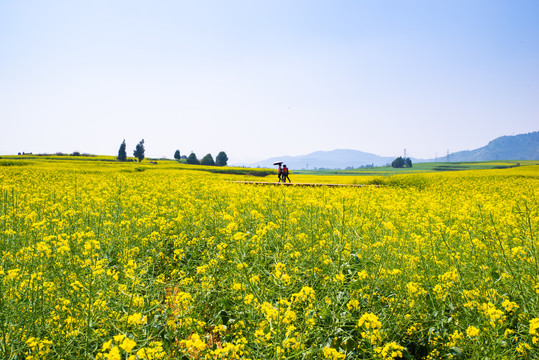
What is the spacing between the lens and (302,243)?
4.84 metres

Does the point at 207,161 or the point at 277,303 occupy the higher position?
the point at 207,161

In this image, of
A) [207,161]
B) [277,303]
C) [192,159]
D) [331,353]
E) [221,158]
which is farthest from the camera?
[221,158]

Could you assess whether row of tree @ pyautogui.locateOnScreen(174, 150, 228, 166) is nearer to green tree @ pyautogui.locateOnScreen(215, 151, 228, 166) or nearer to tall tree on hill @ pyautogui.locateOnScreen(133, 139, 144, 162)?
green tree @ pyautogui.locateOnScreen(215, 151, 228, 166)

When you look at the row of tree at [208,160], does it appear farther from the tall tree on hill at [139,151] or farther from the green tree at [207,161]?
the tall tree on hill at [139,151]

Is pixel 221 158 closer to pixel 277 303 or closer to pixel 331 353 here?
pixel 277 303


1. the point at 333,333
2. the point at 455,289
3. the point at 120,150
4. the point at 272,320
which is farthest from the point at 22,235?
the point at 120,150

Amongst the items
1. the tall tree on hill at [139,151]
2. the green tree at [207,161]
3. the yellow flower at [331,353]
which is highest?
the tall tree on hill at [139,151]

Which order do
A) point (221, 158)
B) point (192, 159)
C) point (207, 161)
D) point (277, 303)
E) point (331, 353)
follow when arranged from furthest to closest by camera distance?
point (221, 158) → point (192, 159) → point (207, 161) → point (277, 303) → point (331, 353)

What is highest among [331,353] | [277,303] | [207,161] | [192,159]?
[192,159]

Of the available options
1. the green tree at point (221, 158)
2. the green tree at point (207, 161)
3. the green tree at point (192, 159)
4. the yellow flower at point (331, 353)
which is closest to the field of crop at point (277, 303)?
the yellow flower at point (331, 353)

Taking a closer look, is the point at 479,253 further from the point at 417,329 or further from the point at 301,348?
the point at 301,348

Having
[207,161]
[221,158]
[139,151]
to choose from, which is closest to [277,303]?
[207,161]

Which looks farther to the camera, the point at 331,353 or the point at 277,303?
the point at 277,303

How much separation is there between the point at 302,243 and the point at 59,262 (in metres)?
3.36
